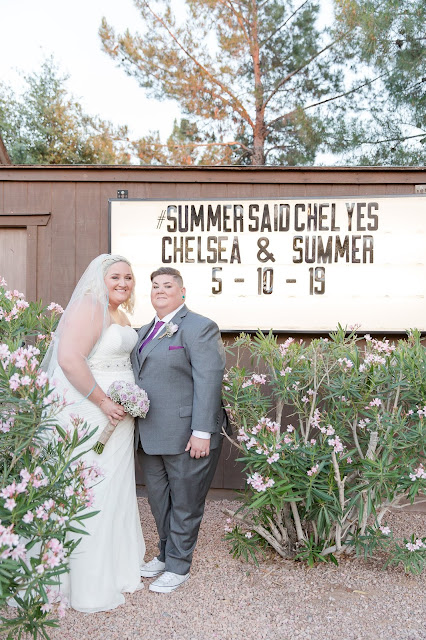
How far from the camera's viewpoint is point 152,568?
351 centimetres

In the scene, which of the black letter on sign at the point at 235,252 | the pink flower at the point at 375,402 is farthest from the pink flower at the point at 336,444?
the black letter on sign at the point at 235,252

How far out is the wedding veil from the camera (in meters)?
3.13

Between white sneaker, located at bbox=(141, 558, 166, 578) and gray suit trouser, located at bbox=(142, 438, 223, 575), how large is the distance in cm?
15

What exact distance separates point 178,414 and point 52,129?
52.9ft

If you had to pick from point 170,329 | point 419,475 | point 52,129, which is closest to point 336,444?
point 419,475

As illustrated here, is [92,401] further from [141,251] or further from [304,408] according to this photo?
[141,251]

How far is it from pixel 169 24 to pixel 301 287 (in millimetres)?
10374

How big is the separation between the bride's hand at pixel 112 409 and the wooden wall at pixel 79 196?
2.07 m

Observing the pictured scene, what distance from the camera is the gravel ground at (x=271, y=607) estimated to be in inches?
112

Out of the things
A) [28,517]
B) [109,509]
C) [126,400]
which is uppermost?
[126,400]

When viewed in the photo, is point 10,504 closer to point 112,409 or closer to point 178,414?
point 112,409

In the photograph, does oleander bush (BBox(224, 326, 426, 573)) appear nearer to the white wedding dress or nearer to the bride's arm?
the white wedding dress

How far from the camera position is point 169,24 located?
12961mm

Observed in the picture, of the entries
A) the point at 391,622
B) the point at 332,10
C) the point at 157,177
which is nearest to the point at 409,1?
the point at 332,10
